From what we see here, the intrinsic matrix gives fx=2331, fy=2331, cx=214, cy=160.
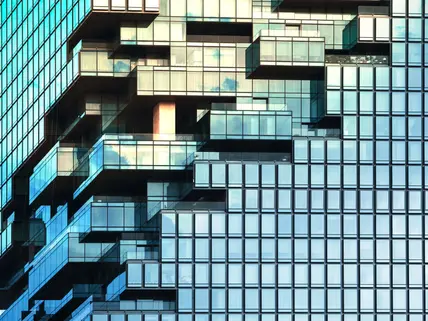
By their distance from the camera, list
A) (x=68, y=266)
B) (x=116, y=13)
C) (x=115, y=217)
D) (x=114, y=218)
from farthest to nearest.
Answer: (x=68, y=266)
(x=115, y=217)
(x=114, y=218)
(x=116, y=13)

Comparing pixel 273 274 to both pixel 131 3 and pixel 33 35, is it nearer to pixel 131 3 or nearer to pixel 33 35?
pixel 131 3

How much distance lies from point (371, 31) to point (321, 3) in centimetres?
603

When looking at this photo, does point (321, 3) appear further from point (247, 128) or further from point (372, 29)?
point (247, 128)

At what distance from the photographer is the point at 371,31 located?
179375 mm

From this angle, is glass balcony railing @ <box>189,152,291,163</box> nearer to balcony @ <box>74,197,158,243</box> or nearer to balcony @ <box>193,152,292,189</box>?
balcony @ <box>193,152,292,189</box>

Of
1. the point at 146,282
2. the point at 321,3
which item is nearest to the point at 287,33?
the point at 321,3

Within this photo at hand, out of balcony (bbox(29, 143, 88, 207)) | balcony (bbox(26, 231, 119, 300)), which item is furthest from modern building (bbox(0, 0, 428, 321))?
balcony (bbox(29, 143, 88, 207))

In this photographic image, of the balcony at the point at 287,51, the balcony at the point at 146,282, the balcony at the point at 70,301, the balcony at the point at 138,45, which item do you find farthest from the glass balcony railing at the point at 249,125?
the balcony at the point at 70,301

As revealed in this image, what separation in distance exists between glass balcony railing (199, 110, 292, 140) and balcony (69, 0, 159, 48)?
929 cm

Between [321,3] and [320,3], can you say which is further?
[320,3]

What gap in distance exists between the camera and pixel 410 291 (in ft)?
585

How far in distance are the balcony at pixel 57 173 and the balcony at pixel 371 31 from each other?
23879 millimetres

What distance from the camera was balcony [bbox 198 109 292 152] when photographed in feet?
584

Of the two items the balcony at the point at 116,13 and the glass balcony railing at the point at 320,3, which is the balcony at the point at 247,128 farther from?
the glass balcony railing at the point at 320,3
